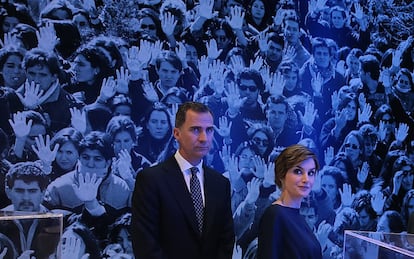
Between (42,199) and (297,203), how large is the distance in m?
1.77

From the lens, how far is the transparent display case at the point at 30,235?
246 cm

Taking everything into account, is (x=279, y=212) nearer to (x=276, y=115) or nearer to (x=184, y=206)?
(x=184, y=206)

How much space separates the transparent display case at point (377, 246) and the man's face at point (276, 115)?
5.41 feet

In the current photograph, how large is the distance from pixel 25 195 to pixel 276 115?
1.91 meters

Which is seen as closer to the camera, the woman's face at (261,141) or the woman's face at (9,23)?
the woman's face at (9,23)

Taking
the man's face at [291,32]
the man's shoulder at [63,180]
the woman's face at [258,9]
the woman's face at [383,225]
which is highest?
the woman's face at [258,9]

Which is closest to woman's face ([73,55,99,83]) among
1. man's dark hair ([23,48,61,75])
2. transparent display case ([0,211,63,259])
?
man's dark hair ([23,48,61,75])

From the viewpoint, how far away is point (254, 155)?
404cm

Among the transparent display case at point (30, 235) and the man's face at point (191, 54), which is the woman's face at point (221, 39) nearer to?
the man's face at point (191, 54)

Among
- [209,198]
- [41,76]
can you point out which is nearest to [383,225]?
[209,198]

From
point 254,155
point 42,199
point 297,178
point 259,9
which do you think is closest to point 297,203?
point 297,178

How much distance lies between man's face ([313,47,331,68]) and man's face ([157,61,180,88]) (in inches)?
47.2

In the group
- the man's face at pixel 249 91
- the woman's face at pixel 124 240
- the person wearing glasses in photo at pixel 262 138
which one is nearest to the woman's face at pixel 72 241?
the woman's face at pixel 124 240

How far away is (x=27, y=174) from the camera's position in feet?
11.3
